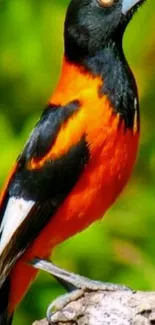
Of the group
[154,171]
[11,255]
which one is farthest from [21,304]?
[11,255]

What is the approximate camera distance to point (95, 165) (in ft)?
15.7

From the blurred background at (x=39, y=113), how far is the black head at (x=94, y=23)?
0.98 meters

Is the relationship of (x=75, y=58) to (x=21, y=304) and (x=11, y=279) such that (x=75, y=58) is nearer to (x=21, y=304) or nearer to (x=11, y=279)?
(x=11, y=279)

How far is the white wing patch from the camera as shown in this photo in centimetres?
485

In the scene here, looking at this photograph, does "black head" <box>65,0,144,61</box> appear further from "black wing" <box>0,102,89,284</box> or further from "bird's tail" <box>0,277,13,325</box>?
"bird's tail" <box>0,277,13,325</box>

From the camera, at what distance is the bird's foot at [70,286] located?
4.59 metres

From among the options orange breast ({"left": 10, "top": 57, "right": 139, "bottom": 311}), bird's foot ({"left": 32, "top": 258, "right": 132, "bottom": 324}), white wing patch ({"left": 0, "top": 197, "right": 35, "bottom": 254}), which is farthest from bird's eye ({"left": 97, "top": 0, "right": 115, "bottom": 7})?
bird's foot ({"left": 32, "top": 258, "right": 132, "bottom": 324})

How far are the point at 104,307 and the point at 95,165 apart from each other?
48cm

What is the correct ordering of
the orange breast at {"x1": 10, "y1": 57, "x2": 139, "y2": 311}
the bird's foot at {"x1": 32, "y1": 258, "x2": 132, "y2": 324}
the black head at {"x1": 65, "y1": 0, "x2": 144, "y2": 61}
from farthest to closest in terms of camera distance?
the black head at {"x1": 65, "y1": 0, "x2": 144, "y2": 61}, the orange breast at {"x1": 10, "y1": 57, "x2": 139, "y2": 311}, the bird's foot at {"x1": 32, "y1": 258, "x2": 132, "y2": 324}

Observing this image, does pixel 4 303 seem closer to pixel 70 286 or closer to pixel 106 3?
pixel 70 286

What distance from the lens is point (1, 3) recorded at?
6.22 metres

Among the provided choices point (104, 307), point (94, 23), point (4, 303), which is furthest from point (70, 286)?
point (94, 23)

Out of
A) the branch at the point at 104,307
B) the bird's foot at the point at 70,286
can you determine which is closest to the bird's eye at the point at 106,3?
the bird's foot at the point at 70,286

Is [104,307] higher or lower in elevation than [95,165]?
lower
